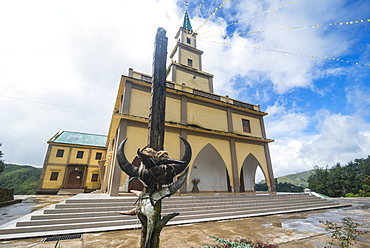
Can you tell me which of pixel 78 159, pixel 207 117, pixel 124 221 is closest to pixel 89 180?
pixel 78 159

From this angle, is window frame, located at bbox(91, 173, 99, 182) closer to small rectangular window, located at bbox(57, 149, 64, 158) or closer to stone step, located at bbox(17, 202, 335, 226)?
small rectangular window, located at bbox(57, 149, 64, 158)

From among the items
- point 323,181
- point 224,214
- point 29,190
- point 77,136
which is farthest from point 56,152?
point 323,181

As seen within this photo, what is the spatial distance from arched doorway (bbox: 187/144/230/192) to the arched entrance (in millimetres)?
1873

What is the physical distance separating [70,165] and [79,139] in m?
4.19

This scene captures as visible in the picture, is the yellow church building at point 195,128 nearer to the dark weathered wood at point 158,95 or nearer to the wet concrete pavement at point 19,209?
the wet concrete pavement at point 19,209

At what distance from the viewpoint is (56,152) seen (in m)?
20.9

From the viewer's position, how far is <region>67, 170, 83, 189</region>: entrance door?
20.5 metres

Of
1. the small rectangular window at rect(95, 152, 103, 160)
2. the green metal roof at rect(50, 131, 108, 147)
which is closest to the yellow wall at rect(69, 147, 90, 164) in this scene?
the green metal roof at rect(50, 131, 108, 147)

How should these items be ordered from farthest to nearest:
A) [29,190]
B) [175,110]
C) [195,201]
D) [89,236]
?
[29,190] < [175,110] < [195,201] < [89,236]

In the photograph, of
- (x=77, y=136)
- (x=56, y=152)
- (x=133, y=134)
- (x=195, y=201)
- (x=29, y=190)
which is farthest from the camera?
(x=29, y=190)

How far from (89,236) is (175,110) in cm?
801

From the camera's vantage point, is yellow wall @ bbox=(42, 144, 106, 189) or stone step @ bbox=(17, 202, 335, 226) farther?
yellow wall @ bbox=(42, 144, 106, 189)

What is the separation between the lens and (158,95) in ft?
8.23

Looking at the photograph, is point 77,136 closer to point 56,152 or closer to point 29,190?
point 56,152
